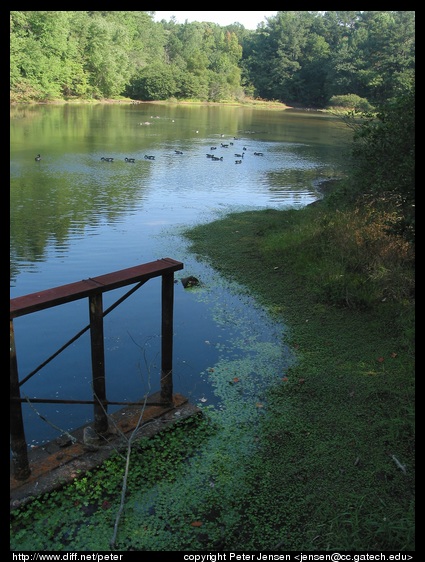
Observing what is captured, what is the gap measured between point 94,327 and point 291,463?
1.91 m

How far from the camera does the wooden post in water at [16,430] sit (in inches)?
132

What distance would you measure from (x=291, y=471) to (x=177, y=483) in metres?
0.89

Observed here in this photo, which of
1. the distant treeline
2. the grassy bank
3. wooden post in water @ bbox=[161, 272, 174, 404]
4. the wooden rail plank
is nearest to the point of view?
the wooden rail plank

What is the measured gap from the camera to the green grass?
3332mm

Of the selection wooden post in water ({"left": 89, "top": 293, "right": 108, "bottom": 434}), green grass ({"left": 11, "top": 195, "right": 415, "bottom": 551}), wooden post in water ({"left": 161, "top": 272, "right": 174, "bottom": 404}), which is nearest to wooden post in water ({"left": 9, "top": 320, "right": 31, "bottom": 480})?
green grass ({"left": 11, "top": 195, "right": 415, "bottom": 551})

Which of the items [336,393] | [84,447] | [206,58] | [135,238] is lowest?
[84,447]

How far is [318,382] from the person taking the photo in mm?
5320

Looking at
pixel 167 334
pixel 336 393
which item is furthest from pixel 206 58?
pixel 167 334

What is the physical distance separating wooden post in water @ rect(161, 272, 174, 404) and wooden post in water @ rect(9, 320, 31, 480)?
1.38 m

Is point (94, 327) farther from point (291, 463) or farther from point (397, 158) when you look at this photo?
point (397, 158)

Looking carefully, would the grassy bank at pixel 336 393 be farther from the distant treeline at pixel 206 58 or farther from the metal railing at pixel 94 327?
the distant treeline at pixel 206 58

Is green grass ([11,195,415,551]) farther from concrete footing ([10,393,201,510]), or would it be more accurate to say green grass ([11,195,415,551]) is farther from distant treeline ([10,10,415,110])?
distant treeline ([10,10,415,110])

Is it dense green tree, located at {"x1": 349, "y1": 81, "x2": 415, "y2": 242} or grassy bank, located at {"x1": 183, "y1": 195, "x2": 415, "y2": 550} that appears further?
dense green tree, located at {"x1": 349, "y1": 81, "x2": 415, "y2": 242}

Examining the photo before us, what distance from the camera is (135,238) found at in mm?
11312
